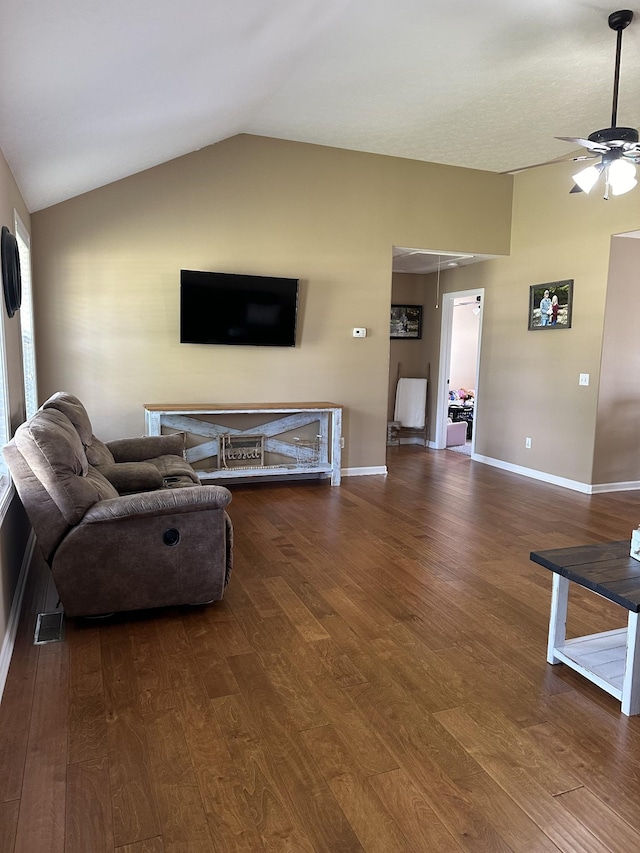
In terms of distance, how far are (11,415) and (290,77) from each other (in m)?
2.92

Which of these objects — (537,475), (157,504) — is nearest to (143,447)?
(157,504)

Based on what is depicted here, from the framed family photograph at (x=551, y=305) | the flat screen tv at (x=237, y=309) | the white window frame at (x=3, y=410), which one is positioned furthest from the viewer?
the framed family photograph at (x=551, y=305)

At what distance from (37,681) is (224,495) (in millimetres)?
1118

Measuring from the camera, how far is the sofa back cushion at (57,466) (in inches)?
104

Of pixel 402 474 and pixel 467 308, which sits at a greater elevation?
pixel 467 308

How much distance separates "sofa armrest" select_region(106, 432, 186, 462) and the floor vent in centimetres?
169

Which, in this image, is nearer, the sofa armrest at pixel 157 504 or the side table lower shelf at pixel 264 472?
the sofa armrest at pixel 157 504

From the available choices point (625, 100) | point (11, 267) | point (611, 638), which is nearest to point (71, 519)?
point (11, 267)

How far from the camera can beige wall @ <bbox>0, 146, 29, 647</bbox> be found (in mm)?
2670

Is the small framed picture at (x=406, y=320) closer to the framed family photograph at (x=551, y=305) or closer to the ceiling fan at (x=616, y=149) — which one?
the framed family photograph at (x=551, y=305)

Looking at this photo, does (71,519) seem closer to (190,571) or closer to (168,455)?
(190,571)

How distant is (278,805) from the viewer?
1.75 m

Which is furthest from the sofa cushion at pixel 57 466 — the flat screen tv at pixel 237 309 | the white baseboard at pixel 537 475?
the white baseboard at pixel 537 475

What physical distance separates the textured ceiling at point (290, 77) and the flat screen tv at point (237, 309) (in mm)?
1133
